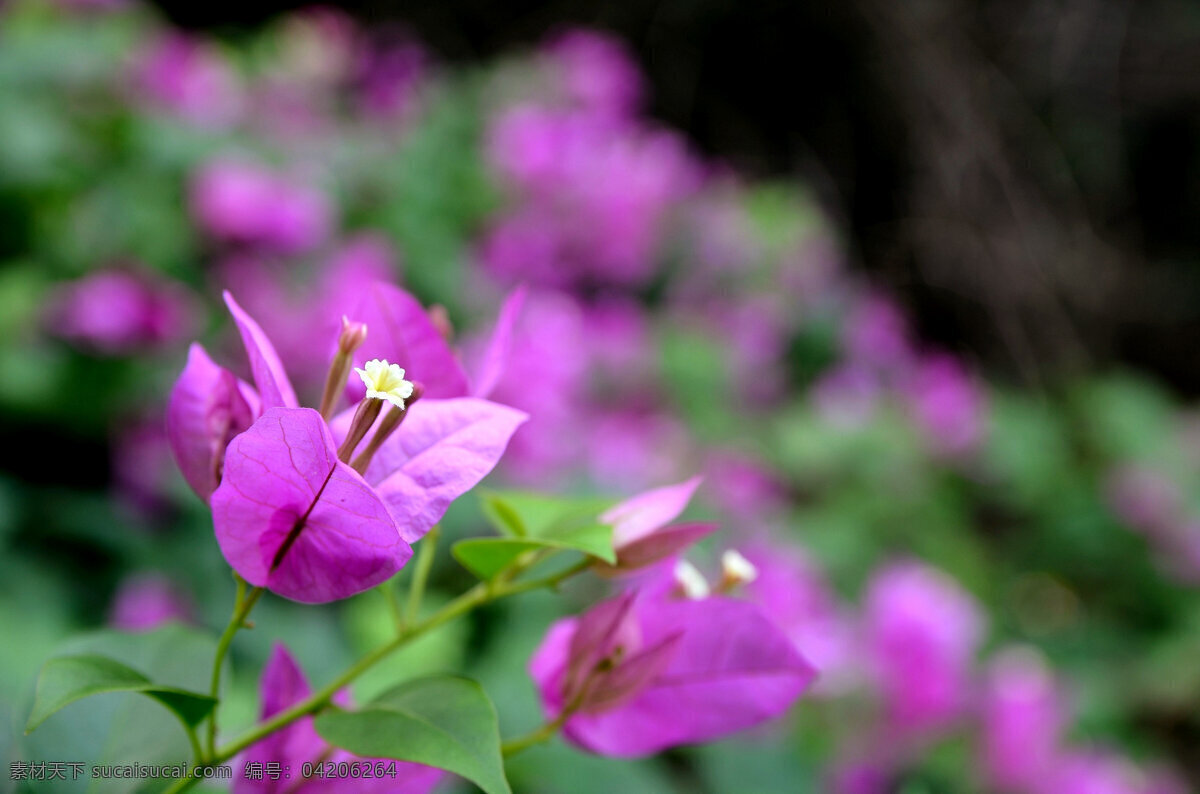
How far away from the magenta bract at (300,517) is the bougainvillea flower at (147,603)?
52cm

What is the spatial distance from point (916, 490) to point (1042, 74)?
1519 mm

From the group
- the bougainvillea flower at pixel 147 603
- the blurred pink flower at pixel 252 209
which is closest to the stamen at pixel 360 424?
the bougainvillea flower at pixel 147 603

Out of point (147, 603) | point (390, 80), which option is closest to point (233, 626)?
point (147, 603)

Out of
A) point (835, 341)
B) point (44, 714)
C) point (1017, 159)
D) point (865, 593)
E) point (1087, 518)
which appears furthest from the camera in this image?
point (1017, 159)

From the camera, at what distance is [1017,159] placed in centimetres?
236

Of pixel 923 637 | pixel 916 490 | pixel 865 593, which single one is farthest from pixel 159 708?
pixel 916 490

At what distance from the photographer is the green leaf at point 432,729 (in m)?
0.27

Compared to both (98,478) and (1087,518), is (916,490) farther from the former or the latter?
(98,478)

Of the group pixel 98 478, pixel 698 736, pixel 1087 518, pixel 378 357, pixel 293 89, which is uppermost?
pixel 378 357

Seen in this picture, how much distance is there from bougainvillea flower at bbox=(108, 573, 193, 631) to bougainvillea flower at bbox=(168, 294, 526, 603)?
520 mm

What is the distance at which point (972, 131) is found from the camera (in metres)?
2.19

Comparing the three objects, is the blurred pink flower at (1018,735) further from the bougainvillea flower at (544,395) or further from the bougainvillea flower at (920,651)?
the bougainvillea flower at (544,395)

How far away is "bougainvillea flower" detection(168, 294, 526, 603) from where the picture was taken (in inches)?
10.4

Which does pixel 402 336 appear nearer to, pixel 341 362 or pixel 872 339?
pixel 341 362
